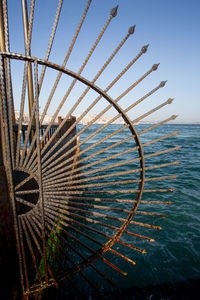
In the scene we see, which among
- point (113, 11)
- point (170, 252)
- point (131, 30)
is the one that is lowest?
point (170, 252)

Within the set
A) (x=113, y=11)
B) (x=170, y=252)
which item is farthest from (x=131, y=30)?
(x=170, y=252)

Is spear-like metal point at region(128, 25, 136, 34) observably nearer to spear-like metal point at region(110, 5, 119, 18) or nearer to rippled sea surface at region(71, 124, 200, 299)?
spear-like metal point at region(110, 5, 119, 18)

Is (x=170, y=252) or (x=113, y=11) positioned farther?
(x=170, y=252)

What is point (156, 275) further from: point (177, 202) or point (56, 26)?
point (56, 26)

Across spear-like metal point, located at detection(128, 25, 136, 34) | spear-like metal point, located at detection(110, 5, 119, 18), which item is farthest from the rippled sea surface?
spear-like metal point, located at detection(110, 5, 119, 18)

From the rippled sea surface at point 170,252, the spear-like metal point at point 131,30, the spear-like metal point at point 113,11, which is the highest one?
the spear-like metal point at point 113,11

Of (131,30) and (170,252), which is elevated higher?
(131,30)

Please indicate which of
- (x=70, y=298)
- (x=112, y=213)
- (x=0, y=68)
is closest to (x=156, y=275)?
(x=70, y=298)

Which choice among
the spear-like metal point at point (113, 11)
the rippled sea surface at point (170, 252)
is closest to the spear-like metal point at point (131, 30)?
the spear-like metal point at point (113, 11)

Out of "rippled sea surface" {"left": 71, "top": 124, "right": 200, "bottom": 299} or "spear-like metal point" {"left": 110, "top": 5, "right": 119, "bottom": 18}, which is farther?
"rippled sea surface" {"left": 71, "top": 124, "right": 200, "bottom": 299}

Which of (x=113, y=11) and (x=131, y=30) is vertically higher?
(x=113, y=11)

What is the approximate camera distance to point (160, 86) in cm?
190

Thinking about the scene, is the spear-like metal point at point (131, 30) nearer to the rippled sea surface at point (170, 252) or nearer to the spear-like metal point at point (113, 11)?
the spear-like metal point at point (113, 11)

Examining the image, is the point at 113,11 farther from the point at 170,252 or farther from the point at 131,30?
the point at 170,252
